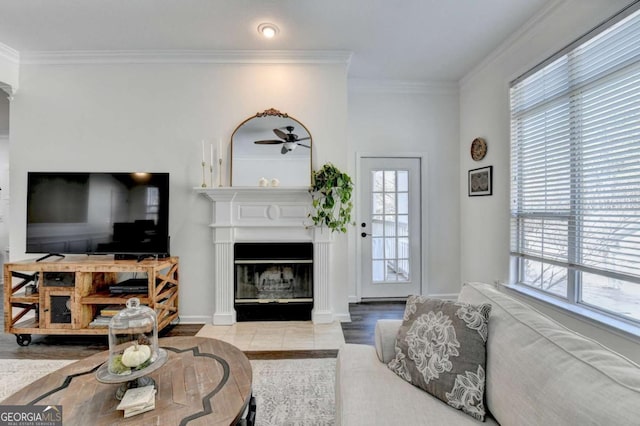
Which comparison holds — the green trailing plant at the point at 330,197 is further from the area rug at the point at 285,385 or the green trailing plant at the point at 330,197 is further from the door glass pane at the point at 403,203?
the area rug at the point at 285,385

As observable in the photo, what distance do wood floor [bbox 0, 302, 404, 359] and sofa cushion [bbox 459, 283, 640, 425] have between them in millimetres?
1628

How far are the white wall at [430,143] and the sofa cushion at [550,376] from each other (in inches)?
105

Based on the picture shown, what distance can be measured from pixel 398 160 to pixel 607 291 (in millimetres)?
2444

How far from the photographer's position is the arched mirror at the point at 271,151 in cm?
313

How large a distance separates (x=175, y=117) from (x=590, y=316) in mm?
4137

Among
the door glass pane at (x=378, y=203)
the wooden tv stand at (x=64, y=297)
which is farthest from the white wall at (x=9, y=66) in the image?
the door glass pane at (x=378, y=203)

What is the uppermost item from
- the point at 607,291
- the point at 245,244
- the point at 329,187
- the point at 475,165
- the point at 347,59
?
the point at 347,59

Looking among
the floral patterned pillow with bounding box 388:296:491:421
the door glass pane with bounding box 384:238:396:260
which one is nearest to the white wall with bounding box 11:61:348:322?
the door glass pane with bounding box 384:238:396:260

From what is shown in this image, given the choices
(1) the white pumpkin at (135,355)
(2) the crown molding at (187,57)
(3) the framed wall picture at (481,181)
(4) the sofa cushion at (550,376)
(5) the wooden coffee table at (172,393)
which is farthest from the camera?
(3) the framed wall picture at (481,181)

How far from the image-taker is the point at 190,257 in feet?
10.4

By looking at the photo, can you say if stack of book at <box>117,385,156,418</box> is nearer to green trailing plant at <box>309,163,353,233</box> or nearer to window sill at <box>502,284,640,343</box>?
green trailing plant at <box>309,163,353,233</box>

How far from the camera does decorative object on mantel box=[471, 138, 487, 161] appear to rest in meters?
3.29

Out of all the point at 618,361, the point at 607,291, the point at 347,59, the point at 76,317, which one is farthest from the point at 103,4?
the point at 607,291

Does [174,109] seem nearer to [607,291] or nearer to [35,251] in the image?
[35,251]
